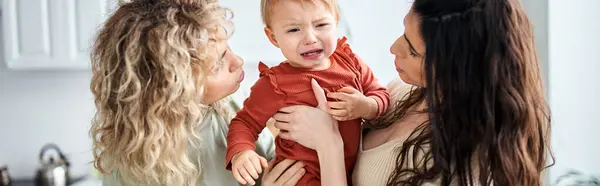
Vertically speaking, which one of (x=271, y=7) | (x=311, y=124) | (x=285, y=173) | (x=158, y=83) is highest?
(x=271, y=7)

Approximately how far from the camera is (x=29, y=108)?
3.16 meters

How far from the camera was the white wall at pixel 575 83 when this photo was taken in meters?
2.16

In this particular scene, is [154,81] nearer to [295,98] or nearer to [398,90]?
[295,98]

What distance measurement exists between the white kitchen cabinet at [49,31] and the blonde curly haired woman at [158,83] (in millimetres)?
1403

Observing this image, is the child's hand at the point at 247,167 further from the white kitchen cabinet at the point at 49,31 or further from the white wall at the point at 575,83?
the white kitchen cabinet at the point at 49,31

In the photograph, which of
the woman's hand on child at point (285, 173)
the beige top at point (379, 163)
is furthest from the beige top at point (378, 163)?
the woman's hand on child at point (285, 173)

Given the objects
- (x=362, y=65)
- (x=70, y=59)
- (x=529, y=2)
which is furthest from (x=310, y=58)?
(x=70, y=59)

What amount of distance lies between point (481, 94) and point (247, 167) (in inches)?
18.9

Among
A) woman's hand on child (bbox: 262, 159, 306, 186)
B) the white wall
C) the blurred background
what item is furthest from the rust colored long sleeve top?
the white wall

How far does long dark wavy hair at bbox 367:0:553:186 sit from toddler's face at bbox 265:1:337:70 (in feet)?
0.69

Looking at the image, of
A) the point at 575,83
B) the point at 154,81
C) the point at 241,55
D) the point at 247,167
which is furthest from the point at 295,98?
the point at 241,55

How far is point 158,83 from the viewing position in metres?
1.33

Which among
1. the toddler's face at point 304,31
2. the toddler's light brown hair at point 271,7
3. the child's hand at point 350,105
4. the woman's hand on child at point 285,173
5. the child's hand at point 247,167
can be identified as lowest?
the woman's hand on child at point 285,173

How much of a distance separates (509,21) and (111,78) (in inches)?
30.7
